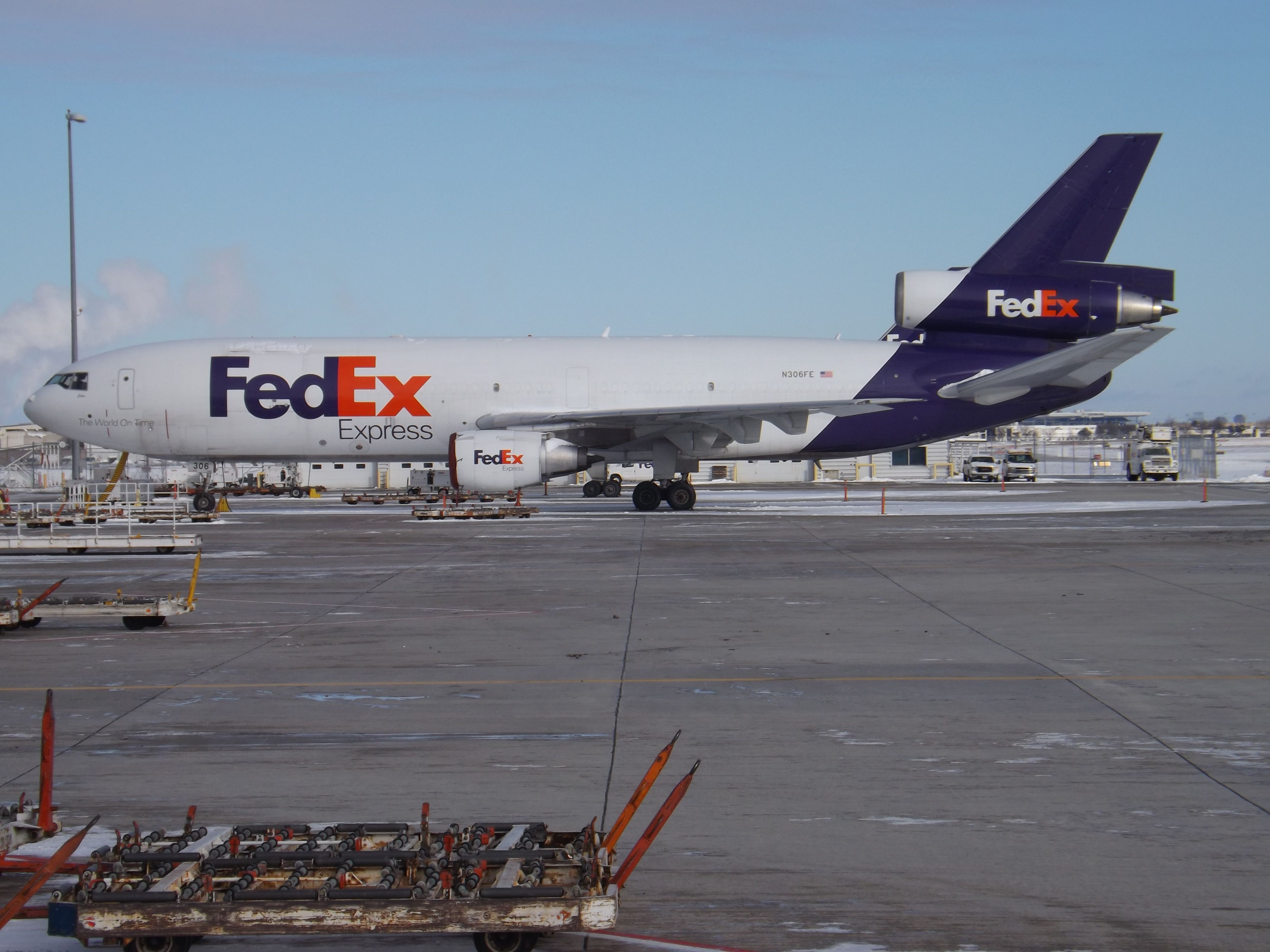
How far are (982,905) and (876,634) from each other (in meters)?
6.59

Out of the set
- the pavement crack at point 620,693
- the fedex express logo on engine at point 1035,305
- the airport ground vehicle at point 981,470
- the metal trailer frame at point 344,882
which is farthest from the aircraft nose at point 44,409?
the airport ground vehicle at point 981,470

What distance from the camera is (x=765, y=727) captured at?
7.42m

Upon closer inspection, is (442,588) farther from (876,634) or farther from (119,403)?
(119,403)

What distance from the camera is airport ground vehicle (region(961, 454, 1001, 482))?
56219 millimetres

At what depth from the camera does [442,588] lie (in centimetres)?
1489

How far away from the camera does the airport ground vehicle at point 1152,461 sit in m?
53.0

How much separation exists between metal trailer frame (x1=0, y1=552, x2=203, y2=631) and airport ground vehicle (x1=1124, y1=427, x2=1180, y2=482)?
160ft

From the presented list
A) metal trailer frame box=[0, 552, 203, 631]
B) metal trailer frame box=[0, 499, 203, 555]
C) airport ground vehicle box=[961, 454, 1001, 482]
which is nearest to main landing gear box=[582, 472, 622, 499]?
metal trailer frame box=[0, 499, 203, 555]

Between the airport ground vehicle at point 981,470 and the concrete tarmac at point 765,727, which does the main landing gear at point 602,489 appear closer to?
the airport ground vehicle at point 981,470

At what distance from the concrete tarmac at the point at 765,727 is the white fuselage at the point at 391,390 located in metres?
12.8

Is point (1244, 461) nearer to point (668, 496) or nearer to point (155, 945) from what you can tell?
point (668, 496)

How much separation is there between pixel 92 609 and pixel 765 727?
24.4ft

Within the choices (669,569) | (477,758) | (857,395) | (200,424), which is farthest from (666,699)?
(200,424)

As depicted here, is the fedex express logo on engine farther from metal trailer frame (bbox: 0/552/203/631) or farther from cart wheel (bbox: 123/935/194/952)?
cart wheel (bbox: 123/935/194/952)
